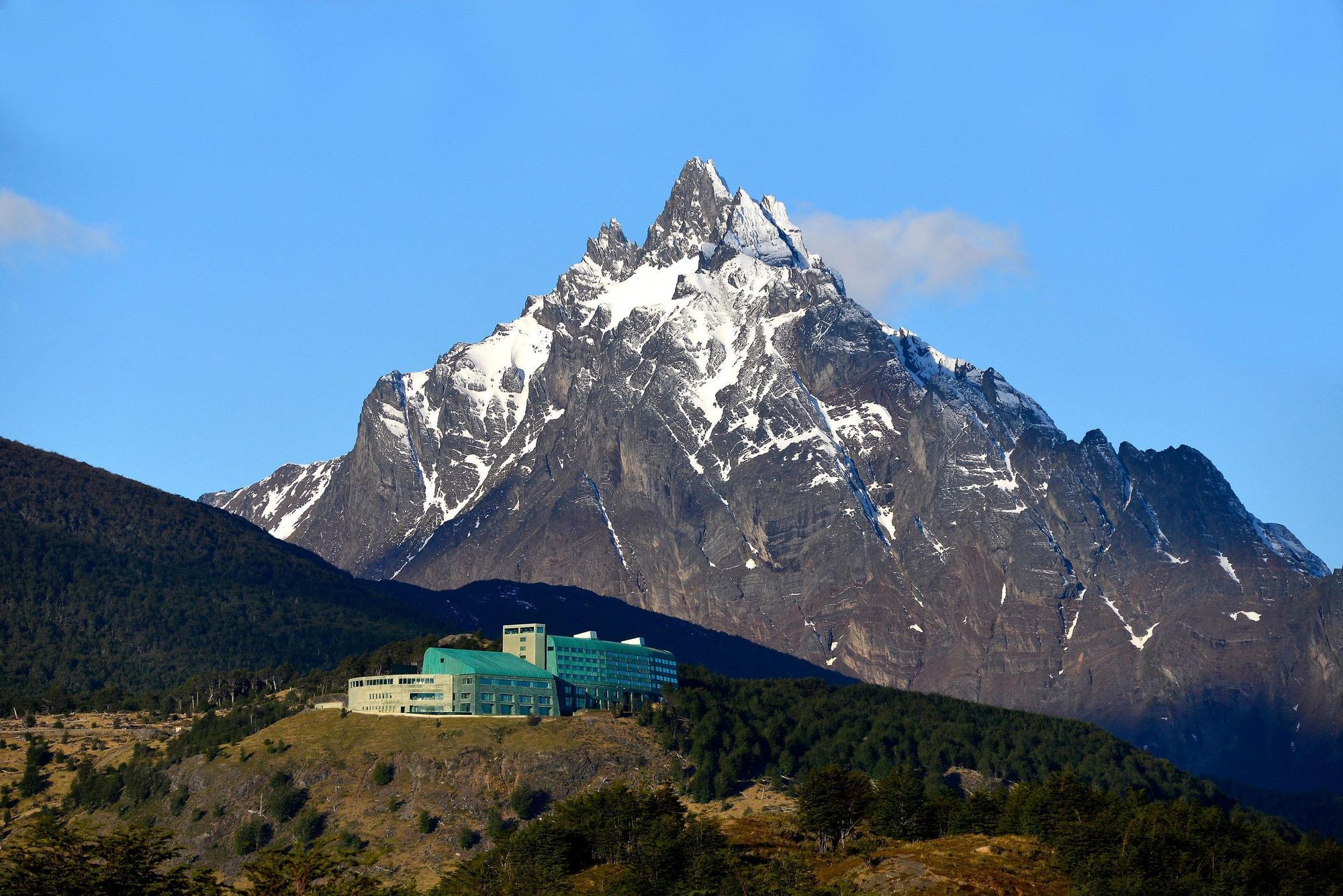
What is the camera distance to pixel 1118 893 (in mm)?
198375

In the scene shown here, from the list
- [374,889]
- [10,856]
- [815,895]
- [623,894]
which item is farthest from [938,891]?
[10,856]

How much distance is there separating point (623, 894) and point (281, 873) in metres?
54.8

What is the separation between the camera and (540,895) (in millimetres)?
198625

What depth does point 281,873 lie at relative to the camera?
503 feet

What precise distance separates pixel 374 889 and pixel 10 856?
2881cm

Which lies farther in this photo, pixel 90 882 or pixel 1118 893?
pixel 1118 893

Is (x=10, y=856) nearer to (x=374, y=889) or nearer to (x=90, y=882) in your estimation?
(x=90, y=882)

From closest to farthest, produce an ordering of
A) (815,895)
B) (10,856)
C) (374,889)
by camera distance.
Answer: (10,856) → (374,889) → (815,895)

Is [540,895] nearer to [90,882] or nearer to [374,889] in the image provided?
[374,889]

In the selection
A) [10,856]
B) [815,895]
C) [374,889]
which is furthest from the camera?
[815,895]

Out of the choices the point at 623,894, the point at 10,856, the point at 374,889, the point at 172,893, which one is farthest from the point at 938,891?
the point at 10,856

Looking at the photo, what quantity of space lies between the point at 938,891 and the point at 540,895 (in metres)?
41.2

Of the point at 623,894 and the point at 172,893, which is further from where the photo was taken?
the point at 623,894

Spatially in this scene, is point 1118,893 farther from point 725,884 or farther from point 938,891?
point 725,884
